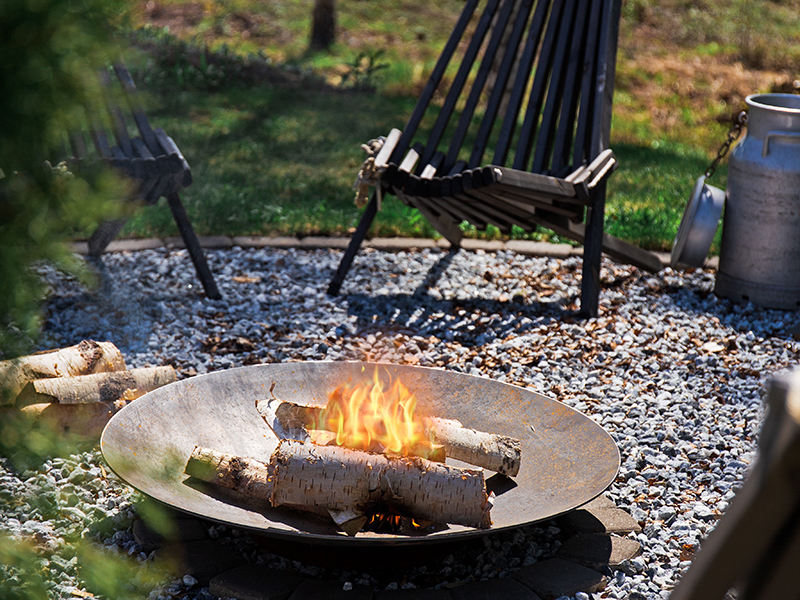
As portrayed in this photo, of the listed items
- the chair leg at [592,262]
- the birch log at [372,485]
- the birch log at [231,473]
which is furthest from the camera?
the chair leg at [592,262]

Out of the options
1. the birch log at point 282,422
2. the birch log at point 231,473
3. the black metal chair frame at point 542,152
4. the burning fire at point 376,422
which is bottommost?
the birch log at point 231,473

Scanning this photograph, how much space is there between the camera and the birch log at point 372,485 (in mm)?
1975

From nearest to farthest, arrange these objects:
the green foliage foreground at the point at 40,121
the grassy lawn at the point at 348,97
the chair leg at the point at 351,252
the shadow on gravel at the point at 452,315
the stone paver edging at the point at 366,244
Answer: the green foliage foreground at the point at 40,121
the shadow on gravel at the point at 452,315
the chair leg at the point at 351,252
the stone paver edging at the point at 366,244
the grassy lawn at the point at 348,97

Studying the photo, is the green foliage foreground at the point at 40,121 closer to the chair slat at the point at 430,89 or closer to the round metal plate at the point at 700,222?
the chair slat at the point at 430,89

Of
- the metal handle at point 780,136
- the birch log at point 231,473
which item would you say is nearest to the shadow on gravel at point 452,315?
the metal handle at point 780,136

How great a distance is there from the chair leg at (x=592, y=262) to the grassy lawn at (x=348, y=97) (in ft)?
3.56

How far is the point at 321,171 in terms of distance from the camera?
5.97 metres

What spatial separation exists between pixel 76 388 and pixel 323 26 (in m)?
7.77

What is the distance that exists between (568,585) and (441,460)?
46cm

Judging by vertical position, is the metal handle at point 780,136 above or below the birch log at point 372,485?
above

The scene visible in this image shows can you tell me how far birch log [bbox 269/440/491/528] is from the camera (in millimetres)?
1975

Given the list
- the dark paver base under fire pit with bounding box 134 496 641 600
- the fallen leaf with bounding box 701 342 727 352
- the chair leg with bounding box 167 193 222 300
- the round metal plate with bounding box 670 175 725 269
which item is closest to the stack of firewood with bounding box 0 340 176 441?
the dark paver base under fire pit with bounding box 134 496 641 600

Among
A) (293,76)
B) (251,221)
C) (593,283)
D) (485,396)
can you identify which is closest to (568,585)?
(485,396)

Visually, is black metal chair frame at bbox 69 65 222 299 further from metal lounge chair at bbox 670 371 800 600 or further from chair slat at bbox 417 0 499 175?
metal lounge chair at bbox 670 371 800 600
